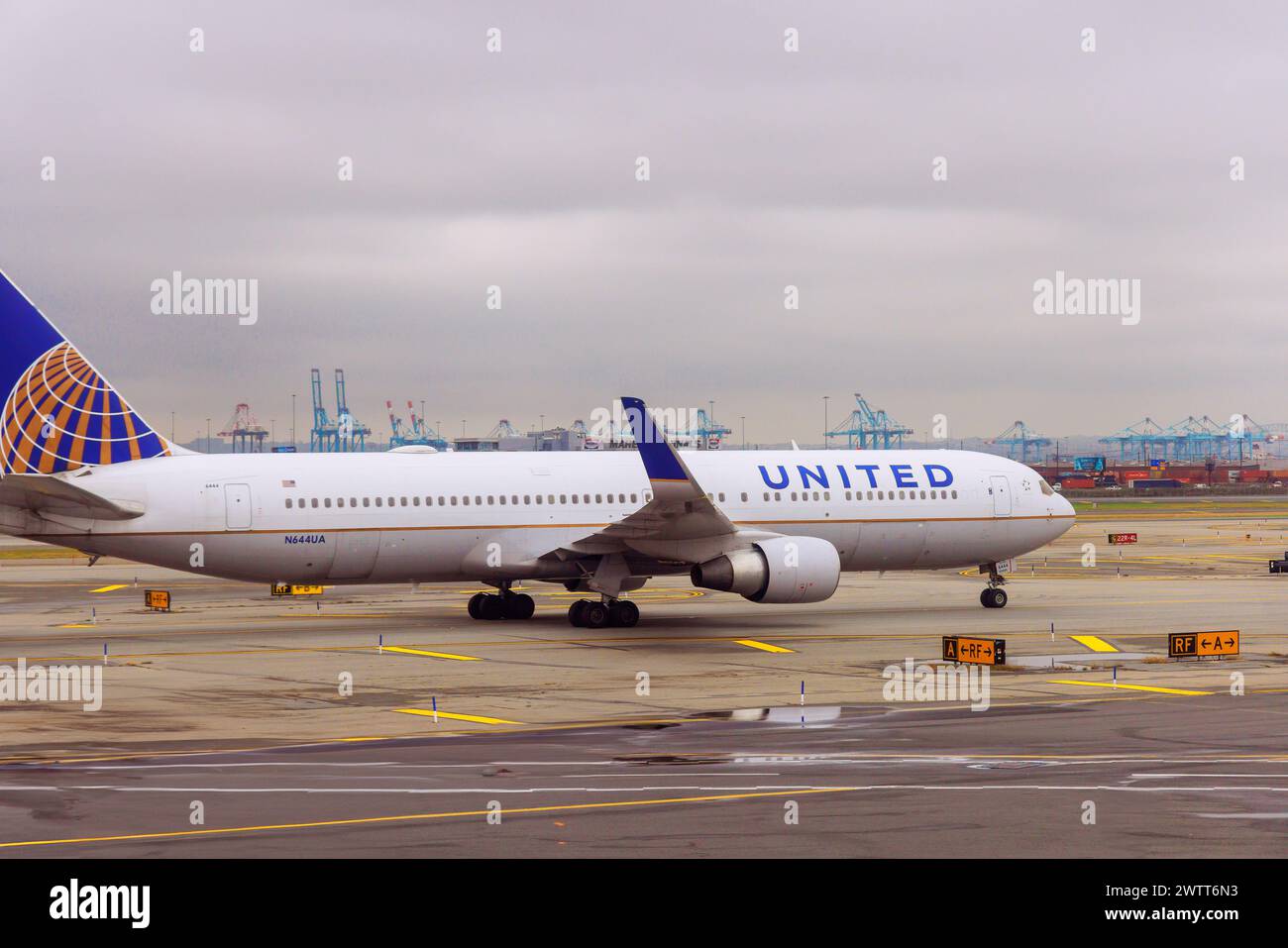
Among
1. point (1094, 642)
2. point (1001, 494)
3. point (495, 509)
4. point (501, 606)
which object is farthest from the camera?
point (1001, 494)

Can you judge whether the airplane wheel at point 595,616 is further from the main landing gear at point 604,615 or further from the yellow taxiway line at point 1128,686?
the yellow taxiway line at point 1128,686

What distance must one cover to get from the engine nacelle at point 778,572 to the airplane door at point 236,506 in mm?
10977

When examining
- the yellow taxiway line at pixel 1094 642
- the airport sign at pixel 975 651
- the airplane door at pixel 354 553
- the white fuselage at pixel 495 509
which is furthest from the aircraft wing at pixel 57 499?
the yellow taxiway line at pixel 1094 642

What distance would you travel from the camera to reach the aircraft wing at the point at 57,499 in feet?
113

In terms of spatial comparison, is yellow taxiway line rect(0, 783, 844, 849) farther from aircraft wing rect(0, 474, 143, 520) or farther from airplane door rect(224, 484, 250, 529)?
airplane door rect(224, 484, 250, 529)

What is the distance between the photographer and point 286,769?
18922mm

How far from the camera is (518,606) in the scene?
138 ft

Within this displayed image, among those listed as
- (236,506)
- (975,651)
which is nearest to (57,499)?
(236,506)

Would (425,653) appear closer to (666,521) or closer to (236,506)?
(666,521)

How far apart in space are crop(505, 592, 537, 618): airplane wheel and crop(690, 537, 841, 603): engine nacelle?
281 inches

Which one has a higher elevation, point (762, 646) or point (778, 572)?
point (778, 572)

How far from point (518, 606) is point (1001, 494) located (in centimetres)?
1437
